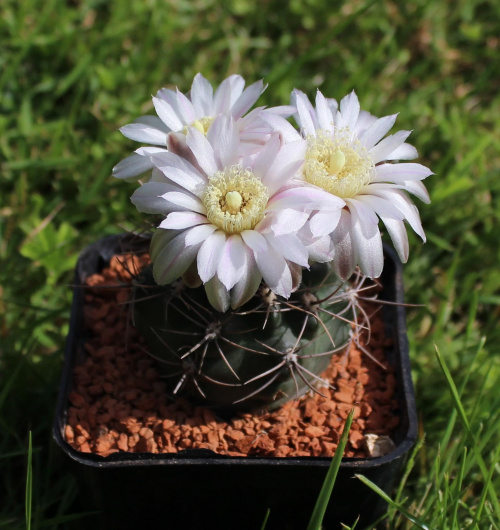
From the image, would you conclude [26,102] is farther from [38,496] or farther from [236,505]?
[236,505]

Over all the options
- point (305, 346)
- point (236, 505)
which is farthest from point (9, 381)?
point (305, 346)

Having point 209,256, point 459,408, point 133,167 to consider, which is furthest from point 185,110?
point 459,408

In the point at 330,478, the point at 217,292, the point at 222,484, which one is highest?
the point at 217,292

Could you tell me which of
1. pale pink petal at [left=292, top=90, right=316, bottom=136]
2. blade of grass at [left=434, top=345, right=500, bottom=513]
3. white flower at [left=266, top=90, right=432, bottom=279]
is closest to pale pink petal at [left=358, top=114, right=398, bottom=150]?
white flower at [left=266, top=90, right=432, bottom=279]

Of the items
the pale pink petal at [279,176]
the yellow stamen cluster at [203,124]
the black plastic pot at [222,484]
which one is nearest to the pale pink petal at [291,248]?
the pale pink petal at [279,176]

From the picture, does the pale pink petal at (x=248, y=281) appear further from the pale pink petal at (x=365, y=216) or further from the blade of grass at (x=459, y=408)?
the blade of grass at (x=459, y=408)

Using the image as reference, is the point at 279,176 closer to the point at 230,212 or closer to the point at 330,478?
the point at 230,212
